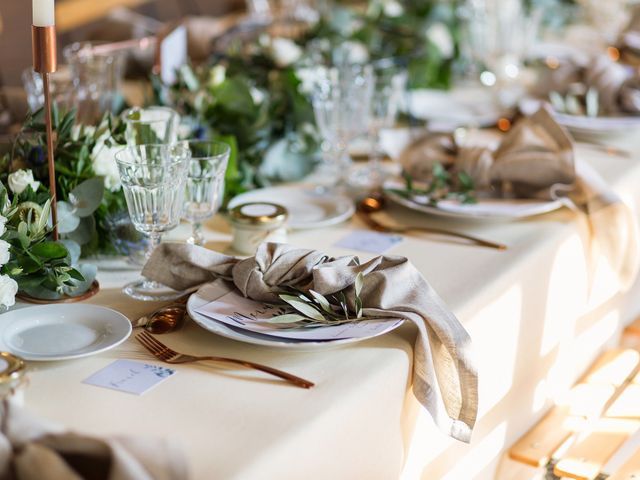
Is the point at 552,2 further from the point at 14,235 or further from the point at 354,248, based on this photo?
the point at 14,235

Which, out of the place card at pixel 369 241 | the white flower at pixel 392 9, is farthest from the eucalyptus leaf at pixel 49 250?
the white flower at pixel 392 9

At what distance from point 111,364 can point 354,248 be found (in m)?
0.49

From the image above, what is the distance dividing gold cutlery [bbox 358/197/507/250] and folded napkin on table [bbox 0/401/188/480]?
767 mm

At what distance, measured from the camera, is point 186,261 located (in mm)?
1147

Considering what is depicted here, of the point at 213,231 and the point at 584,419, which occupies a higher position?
the point at 213,231

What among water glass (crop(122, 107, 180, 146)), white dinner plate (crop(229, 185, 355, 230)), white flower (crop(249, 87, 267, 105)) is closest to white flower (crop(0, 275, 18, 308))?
water glass (crop(122, 107, 180, 146))

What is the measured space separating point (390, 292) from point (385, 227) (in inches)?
16.4

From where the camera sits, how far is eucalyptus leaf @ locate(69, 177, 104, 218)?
3.97 feet

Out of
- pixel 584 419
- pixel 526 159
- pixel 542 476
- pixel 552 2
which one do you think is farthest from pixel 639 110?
pixel 552 2

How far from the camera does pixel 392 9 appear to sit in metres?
2.64

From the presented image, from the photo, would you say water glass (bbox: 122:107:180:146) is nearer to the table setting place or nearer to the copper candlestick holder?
the table setting place

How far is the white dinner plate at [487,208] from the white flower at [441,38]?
93cm

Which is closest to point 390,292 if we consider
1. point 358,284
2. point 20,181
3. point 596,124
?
point 358,284

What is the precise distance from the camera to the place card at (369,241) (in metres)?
1.40
